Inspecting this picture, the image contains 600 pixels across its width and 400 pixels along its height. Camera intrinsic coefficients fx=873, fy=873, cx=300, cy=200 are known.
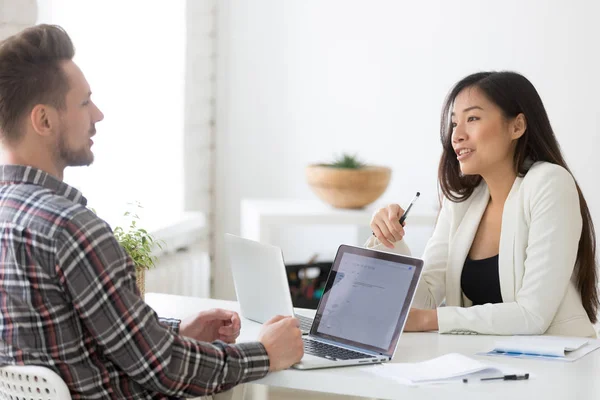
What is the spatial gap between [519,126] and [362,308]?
0.80m

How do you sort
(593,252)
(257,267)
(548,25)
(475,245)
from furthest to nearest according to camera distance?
(548,25) → (475,245) → (593,252) → (257,267)

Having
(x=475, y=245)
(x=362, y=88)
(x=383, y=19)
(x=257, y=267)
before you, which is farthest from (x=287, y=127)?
(x=257, y=267)

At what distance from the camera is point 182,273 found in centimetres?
369

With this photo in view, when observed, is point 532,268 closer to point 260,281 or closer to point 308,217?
point 260,281

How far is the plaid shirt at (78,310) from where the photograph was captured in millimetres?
1466

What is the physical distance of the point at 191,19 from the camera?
13.2 ft

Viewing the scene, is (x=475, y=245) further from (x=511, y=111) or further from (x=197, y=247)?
(x=197, y=247)

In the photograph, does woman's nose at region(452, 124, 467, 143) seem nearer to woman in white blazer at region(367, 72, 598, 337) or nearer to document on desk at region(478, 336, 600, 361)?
woman in white blazer at region(367, 72, 598, 337)

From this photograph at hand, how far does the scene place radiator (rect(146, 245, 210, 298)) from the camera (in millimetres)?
3436

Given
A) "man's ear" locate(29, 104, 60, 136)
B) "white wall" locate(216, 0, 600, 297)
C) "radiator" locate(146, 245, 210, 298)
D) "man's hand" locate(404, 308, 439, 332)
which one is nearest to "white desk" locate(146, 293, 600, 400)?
"man's hand" locate(404, 308, 439, 332)

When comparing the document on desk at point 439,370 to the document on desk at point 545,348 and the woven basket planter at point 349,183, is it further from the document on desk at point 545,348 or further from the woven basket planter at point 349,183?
the woven basket planter at point 349,183

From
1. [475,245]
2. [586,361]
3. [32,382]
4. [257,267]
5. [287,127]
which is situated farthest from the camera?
[287,127]

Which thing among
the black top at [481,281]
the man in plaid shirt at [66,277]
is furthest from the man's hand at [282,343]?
the black top at [481,281]

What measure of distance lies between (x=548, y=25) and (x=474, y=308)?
7.35 ft
